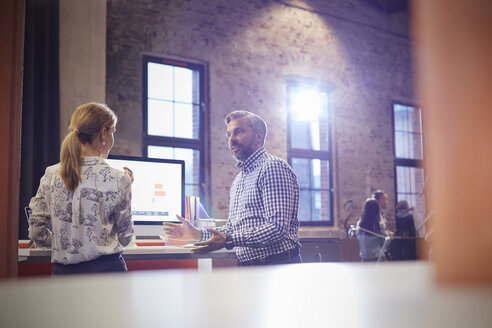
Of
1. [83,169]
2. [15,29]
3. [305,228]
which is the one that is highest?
[15,29]

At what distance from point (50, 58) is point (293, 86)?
12.2ft

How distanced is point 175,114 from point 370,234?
2.93m

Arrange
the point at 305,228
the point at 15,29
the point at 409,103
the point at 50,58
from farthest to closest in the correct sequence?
the point at 409,103, the point at 305,228, the point at 50,58, the point at 15,29

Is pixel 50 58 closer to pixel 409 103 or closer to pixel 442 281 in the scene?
pixel 442 281

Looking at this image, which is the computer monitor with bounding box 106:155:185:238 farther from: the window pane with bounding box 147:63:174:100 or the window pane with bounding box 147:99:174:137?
the window pane with bounding box 147:63:174:100

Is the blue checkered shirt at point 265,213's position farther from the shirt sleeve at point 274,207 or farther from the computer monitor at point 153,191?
the computer monitor at point 153,191

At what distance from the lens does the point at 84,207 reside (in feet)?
5.75

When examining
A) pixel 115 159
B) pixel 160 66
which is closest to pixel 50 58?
pixel 160 66

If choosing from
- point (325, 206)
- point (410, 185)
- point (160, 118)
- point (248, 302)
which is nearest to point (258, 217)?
point (248, 302)

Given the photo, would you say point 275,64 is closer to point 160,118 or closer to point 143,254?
point 160,118

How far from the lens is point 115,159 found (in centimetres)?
259

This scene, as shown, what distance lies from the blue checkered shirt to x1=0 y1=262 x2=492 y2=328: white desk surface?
5.98 ft

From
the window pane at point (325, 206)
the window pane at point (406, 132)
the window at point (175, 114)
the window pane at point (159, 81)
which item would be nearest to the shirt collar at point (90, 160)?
the window at point (175, 114)

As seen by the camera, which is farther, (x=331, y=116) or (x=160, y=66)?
(x=331, y=116)
